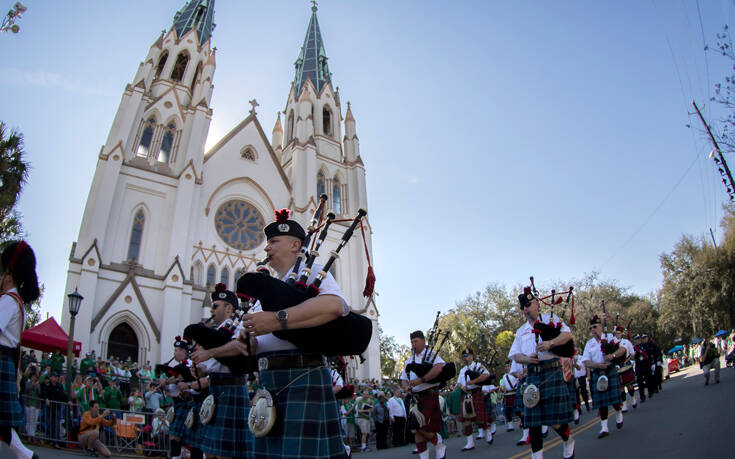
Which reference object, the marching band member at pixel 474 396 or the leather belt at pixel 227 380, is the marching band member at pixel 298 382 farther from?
the marching band member at pixel 474 396

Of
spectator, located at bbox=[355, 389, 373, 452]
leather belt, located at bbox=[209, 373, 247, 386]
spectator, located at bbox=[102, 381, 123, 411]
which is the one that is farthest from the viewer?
spectator, located at bbox=[355, 389, 373, 452]

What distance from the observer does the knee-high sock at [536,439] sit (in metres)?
5.69

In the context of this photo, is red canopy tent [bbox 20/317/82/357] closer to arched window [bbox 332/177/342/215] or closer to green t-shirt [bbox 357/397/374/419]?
green t-shirt [bbox 357/397/374/419]

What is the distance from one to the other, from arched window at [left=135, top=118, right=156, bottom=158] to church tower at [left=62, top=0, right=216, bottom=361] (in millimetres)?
62

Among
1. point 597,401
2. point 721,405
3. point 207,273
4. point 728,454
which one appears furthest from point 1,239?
point 721,405

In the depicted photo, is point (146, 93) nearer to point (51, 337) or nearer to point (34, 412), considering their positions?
point (51, 337)

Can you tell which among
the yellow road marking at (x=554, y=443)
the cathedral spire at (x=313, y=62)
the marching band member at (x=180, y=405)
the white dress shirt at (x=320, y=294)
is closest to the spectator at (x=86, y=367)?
the marching band member at (x=180, y=405)

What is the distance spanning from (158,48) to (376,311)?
24.0 m

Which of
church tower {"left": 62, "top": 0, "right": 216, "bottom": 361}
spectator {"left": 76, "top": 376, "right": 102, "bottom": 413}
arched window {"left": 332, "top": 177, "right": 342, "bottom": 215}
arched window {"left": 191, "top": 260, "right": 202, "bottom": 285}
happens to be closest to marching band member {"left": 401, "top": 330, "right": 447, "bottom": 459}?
spectator {"left": 76, "top": 376, "right": 102, "bottom": 413}

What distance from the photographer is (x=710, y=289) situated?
28781 millimetres

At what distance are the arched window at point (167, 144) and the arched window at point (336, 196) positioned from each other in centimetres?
1216

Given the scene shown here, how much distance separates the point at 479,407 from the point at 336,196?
→ 2650 cm

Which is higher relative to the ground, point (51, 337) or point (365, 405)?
point (51, 337)

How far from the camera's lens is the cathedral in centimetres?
2333
